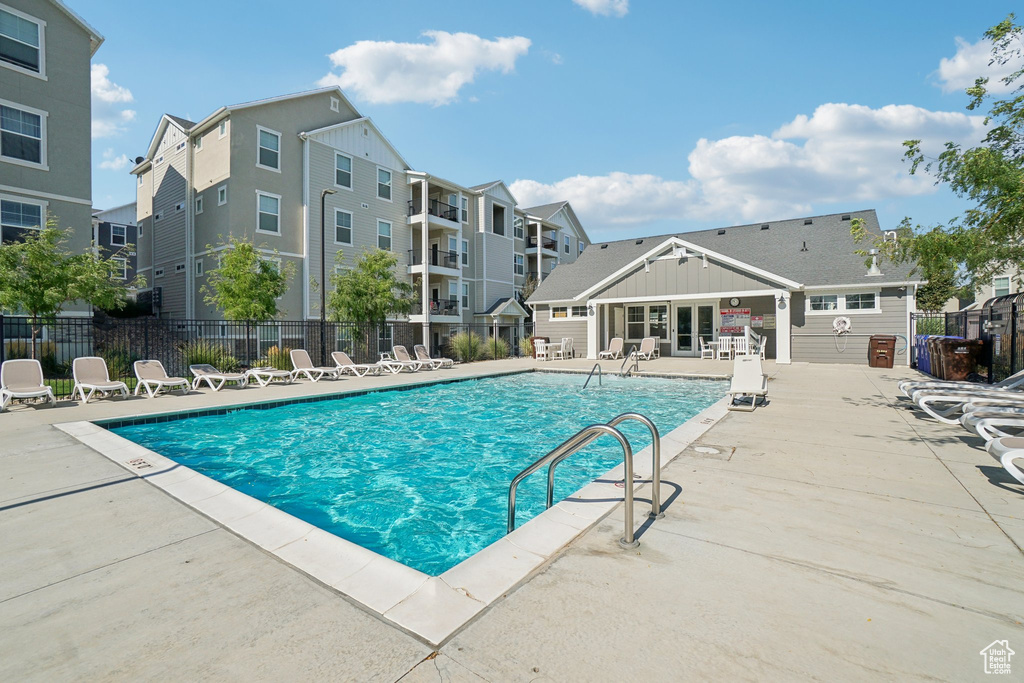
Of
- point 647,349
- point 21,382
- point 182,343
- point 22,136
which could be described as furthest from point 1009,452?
point 22,136

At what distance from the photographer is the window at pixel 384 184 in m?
24.7

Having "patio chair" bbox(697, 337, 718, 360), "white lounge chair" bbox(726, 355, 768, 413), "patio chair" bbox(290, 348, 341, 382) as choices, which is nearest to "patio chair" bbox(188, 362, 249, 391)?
"patio chair" bbox(290, 348, 341, 382)

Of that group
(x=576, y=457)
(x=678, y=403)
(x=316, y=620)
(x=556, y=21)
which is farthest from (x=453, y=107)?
(x=316, y=620)

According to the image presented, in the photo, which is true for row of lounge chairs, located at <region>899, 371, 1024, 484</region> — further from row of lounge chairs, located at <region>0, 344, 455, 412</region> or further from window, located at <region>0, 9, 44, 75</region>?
window, located at <region>0, 9, 44, 75</region>

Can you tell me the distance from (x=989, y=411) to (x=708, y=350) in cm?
1567

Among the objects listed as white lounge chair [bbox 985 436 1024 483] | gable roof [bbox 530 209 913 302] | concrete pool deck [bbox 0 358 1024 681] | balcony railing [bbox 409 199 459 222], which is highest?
balcony railing [bbox 409 199 459 222]

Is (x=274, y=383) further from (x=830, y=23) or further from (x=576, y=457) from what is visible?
(x=830, y=23)

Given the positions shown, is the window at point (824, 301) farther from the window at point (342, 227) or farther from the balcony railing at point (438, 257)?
the window at point (342, 227)

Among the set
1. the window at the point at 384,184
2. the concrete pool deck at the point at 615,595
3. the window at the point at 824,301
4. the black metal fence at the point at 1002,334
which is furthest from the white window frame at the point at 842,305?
the window at the point at 384,184

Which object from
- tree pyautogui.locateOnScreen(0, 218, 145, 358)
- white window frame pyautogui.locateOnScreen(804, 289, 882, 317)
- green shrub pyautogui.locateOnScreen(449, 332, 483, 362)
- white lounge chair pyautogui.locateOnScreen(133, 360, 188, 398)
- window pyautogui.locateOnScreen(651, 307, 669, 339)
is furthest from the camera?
window pyautogui.locateOnScreen(651, 307, 669, 339)

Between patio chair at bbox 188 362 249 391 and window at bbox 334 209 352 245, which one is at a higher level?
window at bbox 334 209 352 245

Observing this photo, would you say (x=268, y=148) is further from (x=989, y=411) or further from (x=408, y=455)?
(x=989, y=411)

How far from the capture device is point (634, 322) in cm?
2486

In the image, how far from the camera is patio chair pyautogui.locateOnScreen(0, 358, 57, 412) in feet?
30.2
